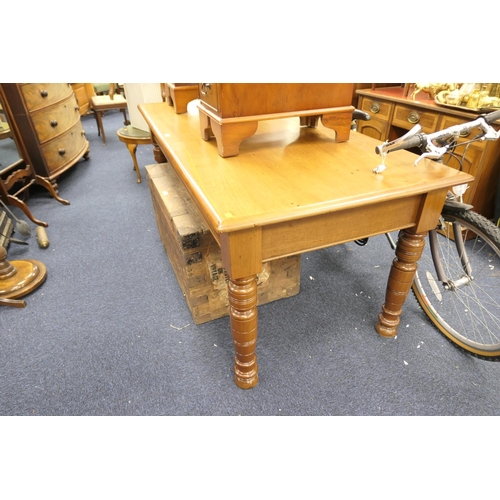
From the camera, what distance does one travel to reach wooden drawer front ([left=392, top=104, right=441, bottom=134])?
79.7 inches

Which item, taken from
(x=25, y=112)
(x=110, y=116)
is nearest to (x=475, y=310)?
(x=25, y=112)

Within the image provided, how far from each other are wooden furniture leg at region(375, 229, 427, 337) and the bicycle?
201mm

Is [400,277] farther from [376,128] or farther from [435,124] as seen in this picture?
[376,128]

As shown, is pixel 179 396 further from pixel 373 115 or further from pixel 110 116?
pixel 110 116

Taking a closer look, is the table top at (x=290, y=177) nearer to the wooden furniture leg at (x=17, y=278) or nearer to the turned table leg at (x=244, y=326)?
the turned table leg at (x=244, y=326)

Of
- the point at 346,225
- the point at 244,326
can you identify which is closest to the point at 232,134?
the point at 346,225

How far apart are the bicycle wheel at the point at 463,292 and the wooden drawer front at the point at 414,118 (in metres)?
0.79

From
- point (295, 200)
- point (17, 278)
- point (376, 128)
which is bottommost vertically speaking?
point (17, 278)

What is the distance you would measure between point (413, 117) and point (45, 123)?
8.69 ft

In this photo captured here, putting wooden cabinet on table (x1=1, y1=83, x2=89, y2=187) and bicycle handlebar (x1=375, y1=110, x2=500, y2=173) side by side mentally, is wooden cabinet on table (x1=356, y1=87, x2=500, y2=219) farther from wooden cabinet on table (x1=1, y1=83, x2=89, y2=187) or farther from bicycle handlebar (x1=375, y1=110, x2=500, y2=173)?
wooden cabinet on table (x1=1, y1=83, x2=89, y2=187)

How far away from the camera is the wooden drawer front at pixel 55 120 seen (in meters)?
2.56

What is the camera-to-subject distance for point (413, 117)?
7.01 ft

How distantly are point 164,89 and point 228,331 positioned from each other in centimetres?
145

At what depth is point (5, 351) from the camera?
149 cm
